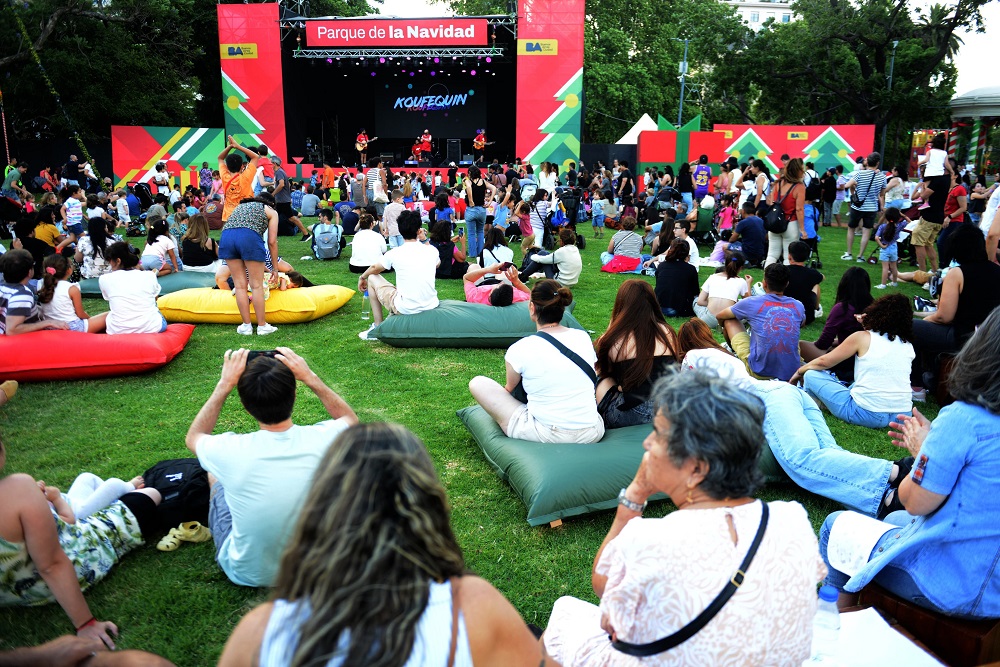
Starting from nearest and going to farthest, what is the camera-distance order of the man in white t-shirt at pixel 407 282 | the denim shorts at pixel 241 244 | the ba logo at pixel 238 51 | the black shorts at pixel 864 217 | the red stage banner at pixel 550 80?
the man in white t-shirt at pixel 407 282 → the denim shorts at pixel 241 244 → the black shorts at pixel 864 217 → the red stage banner at pixel 550 80 → the ba logo at pixel 238 51

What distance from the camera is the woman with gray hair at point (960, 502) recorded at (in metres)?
2.21

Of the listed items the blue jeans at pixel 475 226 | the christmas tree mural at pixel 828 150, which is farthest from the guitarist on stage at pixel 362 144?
the christmas tree mural at pixel 828 150

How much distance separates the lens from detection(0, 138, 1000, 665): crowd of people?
132 centimetres

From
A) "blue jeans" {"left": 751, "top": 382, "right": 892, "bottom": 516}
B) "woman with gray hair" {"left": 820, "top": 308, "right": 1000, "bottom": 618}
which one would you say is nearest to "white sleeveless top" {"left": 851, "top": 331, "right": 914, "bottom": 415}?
"blue jeans" {"left": 751, "top": 382, "right": 892, "bottom": 516}

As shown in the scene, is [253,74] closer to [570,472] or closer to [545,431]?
[545,431]

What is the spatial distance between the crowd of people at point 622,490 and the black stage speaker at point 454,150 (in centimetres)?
1530

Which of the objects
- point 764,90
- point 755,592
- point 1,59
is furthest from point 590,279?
point 764,90

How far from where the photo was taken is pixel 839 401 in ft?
15.8

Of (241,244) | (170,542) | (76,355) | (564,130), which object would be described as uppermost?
(564,130)

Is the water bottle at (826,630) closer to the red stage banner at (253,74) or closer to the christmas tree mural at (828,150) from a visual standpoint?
the red stage banner at (253,74)

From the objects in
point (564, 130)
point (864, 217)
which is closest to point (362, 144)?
point (564, 130)

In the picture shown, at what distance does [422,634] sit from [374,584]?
0.46ft

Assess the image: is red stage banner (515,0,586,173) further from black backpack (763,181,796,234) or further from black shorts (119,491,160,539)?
black shorts (119,491,160,539)

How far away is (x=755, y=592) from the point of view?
5.23ft
